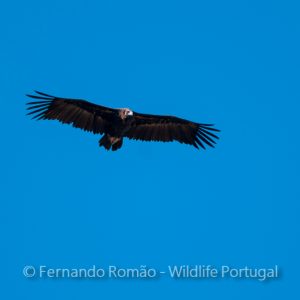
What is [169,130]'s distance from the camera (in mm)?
34406

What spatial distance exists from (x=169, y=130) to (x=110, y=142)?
2.92 metres

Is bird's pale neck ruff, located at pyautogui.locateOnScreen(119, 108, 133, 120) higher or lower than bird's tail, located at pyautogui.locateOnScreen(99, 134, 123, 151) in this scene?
higher

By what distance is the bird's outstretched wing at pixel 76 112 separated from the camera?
31.8 meters

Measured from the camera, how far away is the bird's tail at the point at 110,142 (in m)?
32.4

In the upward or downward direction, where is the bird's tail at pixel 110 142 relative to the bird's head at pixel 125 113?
downward

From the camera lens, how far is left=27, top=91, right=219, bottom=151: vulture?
105ft

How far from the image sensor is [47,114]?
31.9 meters

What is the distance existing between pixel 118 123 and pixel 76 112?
1537 millimetres

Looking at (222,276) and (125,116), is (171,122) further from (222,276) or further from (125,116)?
(222,276)

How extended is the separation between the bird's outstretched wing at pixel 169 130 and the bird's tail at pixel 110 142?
4.92 ft

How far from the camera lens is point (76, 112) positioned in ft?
106

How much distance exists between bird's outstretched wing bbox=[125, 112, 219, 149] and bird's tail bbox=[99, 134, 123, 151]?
150 centimetres

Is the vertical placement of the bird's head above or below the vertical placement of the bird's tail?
above

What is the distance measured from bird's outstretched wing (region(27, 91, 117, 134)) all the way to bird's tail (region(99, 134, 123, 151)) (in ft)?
1.38
